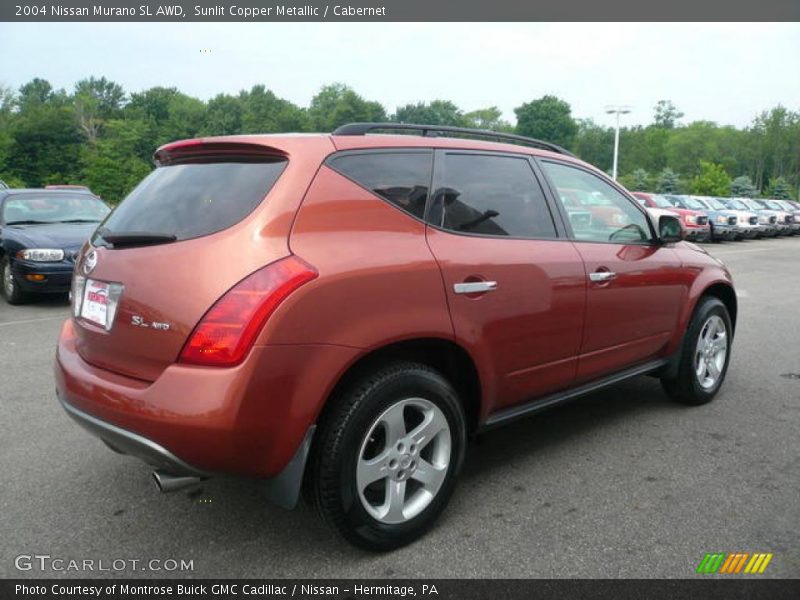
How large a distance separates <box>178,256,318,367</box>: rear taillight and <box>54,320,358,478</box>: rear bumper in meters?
0.04

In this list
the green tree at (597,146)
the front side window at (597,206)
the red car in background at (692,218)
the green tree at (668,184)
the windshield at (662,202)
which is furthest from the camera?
the green tree at (597,146)

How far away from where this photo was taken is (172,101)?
3686 inches

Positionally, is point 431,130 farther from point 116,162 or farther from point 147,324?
point 116,162

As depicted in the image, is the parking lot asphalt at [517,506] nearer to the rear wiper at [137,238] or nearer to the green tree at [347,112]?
the rear wiper at [137,238]

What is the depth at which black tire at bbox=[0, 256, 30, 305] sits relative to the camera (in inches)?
326

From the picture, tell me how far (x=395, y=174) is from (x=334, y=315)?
786 millimetres

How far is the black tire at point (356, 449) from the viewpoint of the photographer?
2.34 m

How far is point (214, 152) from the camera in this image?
2.68 metres

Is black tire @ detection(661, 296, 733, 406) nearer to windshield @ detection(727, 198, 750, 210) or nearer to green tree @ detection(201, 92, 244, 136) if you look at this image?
windshield @ detection(727, 198, 750, 210)

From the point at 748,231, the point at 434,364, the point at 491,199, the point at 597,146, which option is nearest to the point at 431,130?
the point at 491,199

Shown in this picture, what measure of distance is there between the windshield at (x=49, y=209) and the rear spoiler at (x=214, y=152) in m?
6.93

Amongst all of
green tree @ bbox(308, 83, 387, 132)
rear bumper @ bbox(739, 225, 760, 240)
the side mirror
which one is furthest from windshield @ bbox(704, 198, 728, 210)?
green tree @ bbox(308, 83, 387, 132)

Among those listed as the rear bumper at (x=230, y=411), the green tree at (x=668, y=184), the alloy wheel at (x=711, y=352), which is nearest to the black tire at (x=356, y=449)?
the rear bumper at (x=230, y=411)

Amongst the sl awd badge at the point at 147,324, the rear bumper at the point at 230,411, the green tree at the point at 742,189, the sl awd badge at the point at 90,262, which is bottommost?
the rear bumper at the point at 230,411
